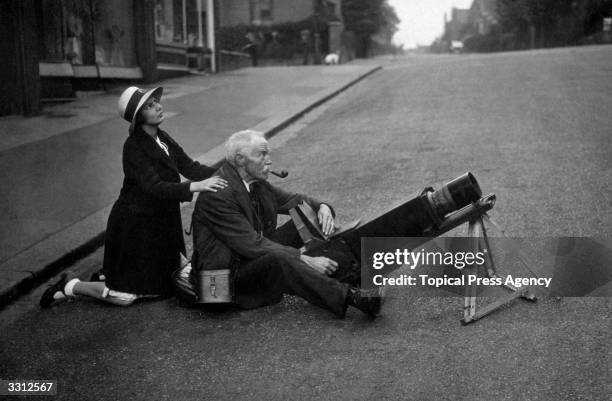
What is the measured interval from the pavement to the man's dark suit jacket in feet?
5.17

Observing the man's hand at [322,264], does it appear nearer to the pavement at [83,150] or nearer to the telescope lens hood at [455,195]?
the telescope lens hood at [455,195]

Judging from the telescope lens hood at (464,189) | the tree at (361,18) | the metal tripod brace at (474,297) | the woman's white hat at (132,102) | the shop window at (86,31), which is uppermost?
the tree at (361,18)

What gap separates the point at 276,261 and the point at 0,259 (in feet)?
8.28

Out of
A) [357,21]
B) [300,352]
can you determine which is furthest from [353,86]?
[357,21]

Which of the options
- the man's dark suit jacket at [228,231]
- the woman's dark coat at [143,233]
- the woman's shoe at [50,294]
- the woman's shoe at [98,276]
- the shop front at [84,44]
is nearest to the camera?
the man's dark suit jacket at [228,231]

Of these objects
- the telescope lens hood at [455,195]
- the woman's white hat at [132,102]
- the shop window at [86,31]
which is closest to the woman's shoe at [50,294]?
the woman's white hat at [132,102]

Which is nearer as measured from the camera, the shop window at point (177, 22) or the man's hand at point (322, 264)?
the man's hand at point (322, 264)

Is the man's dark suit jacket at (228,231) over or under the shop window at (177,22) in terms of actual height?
under

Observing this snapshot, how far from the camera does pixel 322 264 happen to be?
4625 millimetres

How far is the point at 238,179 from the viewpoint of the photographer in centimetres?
480

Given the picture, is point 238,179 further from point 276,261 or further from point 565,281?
point 565,281

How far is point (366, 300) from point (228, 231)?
0.95 m

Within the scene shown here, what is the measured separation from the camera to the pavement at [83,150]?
6.22 meters

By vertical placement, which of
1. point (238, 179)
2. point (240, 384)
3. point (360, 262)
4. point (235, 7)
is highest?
point (235, 7)
